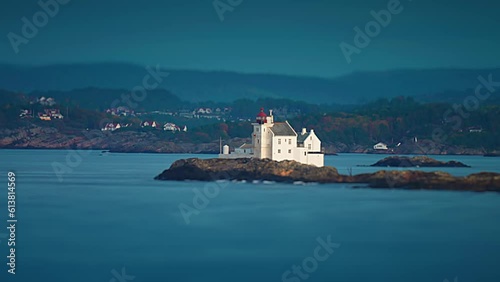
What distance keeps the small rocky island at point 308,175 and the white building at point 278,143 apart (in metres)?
0.74

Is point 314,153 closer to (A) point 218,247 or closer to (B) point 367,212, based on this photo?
(B) point 367,212

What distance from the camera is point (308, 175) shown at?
5816cm

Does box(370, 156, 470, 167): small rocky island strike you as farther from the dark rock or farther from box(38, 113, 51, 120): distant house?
box(38, 113, 51, 120): distant house

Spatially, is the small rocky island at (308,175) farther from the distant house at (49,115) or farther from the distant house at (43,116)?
the distant house at (49,115)

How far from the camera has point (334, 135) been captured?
151m

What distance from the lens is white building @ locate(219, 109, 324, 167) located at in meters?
58.4

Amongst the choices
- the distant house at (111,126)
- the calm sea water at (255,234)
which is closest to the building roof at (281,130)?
the calm sea water at (255,234)

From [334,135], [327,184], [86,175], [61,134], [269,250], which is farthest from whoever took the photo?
[61,134]

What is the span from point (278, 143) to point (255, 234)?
20.7 m

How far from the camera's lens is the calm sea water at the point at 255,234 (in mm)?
30241

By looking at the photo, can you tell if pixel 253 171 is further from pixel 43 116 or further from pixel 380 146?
pixel 43 116

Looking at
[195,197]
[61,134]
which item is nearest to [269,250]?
[195,197]

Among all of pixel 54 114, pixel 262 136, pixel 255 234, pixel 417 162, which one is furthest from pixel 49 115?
pixel 255 234

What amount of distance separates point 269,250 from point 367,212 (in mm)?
12065
